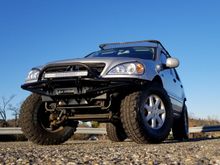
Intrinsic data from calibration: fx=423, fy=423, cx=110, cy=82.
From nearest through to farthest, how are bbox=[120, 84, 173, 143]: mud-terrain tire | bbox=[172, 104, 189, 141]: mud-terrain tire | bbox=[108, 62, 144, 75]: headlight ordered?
bbox=[120, 84, 173, 143]: mud-terrain tire < bbox=[108, 62, 144, 75]: headlight < bbox=[172, 104, 189, 141]: mud-terrain tire

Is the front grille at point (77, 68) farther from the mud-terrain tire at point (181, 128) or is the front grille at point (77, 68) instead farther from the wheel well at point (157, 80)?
the mud-terrain tire at point (181, 128)

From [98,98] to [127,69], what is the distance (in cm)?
58

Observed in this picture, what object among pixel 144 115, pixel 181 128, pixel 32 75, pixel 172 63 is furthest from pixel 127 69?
pixel 181 128

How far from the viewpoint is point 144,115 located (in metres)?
6.04

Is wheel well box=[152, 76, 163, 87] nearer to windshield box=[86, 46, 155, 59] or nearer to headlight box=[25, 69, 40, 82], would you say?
windshield box=[86, 46, 155, 59]

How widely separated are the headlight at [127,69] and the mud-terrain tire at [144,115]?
0.98 ft

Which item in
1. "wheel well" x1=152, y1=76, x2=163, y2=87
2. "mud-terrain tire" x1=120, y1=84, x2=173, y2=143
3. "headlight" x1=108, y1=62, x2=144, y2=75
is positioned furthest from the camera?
"wheel well" x1=152, y1=76, x2=163, y2=87

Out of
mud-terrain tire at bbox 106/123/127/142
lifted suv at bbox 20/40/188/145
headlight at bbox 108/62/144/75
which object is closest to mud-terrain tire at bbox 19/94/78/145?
lifted suv at bbox 20/40/188/145

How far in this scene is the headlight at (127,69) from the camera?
19.5 ft

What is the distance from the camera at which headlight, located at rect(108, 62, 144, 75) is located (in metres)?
5.94

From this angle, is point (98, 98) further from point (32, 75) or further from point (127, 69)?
point (32, 75)

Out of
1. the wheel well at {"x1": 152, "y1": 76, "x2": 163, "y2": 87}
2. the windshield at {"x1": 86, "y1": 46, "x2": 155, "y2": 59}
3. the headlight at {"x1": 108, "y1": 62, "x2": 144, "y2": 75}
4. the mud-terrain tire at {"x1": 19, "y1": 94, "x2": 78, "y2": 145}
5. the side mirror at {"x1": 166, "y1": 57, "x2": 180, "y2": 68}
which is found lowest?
the mud-terrain tire at {"x1": 19, "y1": 94, "x2": 78, "y2": 145}

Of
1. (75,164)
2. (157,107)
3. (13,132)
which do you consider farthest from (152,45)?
(13,132)

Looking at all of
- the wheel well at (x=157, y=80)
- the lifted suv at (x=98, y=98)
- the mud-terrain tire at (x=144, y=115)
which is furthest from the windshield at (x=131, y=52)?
the mud-terrain tire at (x=144, y=115)
